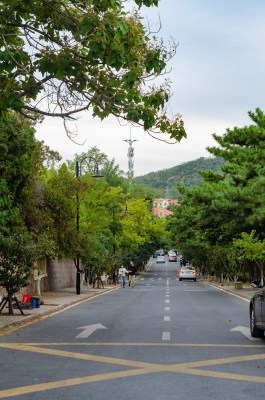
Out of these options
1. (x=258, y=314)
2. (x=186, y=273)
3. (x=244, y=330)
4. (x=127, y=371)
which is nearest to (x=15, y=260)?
(x=244, y=330)

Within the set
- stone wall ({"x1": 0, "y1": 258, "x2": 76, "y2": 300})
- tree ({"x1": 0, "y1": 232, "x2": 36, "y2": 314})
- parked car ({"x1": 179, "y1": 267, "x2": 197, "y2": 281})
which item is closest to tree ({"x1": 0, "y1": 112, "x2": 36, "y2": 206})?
tree ({"x1": 0, "y1": 232, "x2": 36, "y2": 314})

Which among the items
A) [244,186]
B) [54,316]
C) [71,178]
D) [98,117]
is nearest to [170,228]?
[244,186]

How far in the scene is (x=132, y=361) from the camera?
8.76m

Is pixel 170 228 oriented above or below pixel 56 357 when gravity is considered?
above

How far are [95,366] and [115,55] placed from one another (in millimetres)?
5509

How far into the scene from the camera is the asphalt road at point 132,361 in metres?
6.74

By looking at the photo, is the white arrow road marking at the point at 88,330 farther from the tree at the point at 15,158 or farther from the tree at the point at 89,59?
the tree at the point at 15,158

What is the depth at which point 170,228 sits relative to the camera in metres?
75.1

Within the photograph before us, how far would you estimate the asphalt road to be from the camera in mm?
6743

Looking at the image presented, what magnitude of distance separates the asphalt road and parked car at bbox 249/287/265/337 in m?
0.29

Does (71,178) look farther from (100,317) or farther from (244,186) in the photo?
(100,317)

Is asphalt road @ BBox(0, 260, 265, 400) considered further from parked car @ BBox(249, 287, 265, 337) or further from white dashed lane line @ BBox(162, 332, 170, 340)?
parked car @ BBox(249, 287, 265, 337)

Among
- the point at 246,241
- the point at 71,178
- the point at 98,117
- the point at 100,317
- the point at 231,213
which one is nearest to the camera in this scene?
the point at 98,117

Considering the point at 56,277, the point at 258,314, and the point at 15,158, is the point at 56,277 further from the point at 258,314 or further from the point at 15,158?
the point at 258,314
